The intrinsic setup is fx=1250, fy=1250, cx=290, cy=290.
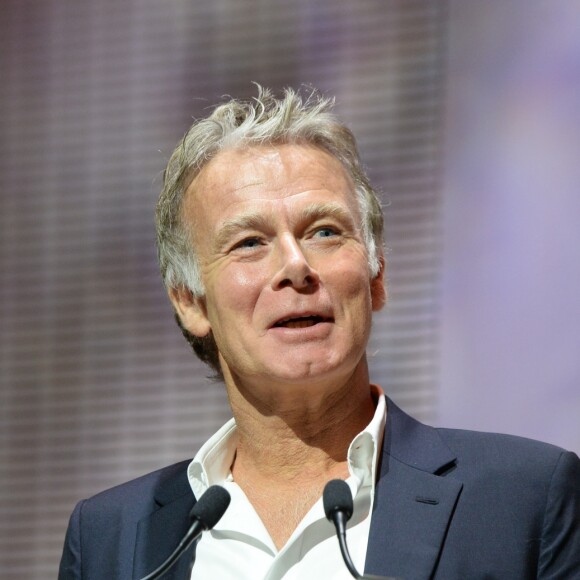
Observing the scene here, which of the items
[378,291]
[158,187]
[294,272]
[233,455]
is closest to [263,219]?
[294,272]

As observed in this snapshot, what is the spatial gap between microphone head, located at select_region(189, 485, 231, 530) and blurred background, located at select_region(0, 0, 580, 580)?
1694mm

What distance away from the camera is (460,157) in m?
4.00

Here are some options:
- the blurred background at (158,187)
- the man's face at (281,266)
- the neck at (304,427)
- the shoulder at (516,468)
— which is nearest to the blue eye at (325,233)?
the man's face at (281,266)

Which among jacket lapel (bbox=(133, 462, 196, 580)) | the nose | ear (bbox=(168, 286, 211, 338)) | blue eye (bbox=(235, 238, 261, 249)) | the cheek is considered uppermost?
blue eye (bbox=(235, 238, 261, 249))

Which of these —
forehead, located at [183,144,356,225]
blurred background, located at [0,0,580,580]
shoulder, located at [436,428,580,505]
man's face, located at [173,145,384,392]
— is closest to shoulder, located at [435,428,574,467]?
shoulder, located at [436,428,580,505]

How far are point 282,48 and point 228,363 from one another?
215 centimetres

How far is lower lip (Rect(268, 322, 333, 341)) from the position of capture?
2.42 metres

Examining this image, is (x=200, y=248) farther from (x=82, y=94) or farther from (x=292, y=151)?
(x=82, y=94)

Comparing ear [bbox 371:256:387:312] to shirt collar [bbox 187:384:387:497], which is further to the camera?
ear [bbox 371:256:387:312]

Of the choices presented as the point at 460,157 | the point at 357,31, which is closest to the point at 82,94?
the point at 357,31

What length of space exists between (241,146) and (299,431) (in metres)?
0.63

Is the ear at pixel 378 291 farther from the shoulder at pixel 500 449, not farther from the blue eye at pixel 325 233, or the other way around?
the shoulder at pixel 500 449

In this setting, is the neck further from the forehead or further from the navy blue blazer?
the forehead

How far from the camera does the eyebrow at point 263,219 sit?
255 cm
